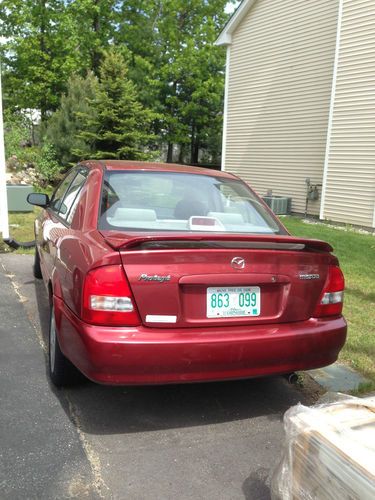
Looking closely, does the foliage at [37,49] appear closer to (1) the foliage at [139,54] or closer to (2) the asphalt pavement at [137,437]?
(1) the foliage at [139,54]

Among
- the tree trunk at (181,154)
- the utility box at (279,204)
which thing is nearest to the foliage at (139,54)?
the tree trunk at (181,154)

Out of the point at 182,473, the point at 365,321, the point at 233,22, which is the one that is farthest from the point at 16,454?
the point at 233,22

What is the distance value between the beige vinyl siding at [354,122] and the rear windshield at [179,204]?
350 inches

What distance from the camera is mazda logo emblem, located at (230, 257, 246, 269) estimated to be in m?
2.80

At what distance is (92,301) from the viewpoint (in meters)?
2.70

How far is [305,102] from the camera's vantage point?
1492cm

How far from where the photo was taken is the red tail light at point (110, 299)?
267 centimetres

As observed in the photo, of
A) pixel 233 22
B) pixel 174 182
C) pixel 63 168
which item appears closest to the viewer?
pixel 174 182

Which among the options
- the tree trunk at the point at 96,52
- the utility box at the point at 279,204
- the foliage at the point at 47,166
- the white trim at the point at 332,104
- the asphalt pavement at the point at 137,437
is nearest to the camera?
the asphalt pavement at the point at 137,437

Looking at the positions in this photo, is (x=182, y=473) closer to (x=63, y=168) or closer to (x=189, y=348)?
(x=189, y=348)

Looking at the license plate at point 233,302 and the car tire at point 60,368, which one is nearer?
the license plate at point 233,302

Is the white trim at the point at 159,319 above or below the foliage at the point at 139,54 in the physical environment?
below

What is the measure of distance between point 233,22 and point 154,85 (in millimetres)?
16358

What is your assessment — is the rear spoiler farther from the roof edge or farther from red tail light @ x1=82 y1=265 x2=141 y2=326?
the roof edge
